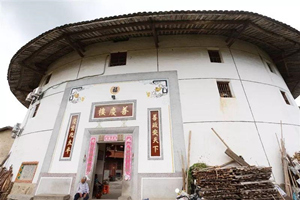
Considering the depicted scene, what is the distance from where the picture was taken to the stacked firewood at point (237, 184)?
415 cm

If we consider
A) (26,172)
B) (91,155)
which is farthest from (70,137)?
(26,172)

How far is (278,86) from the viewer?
7.55m

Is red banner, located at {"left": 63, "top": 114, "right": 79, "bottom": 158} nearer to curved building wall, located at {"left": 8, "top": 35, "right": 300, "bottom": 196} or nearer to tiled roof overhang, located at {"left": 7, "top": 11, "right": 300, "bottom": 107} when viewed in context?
curved building wall, located at {"left": 8, "top": 35, "right": 300, "bottom": 196}

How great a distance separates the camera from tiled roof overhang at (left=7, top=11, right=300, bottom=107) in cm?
642

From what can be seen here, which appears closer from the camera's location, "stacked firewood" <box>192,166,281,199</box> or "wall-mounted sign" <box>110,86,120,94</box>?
"stacked firewood" <box>192,166,281,199</box>

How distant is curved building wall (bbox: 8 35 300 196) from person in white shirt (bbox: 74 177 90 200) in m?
0.74

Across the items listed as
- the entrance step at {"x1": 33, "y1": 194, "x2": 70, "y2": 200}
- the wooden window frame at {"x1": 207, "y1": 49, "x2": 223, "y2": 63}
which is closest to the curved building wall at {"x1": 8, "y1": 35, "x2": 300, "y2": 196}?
the wooden window frame at {"x1": 207, "y1": 49, "x2": 223, "y2": 63}

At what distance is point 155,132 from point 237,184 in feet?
9.70

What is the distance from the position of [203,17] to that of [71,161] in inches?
307

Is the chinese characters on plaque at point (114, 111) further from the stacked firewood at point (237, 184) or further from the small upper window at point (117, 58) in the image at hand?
the stacked firewood at point (237, 184)

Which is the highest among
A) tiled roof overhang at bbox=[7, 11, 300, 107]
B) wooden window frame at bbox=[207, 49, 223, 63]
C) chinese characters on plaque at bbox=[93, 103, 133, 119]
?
tiled roof overhang at bbox=[7, 11, 300, 107]

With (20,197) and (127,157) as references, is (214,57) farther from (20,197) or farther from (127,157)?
(20,197)

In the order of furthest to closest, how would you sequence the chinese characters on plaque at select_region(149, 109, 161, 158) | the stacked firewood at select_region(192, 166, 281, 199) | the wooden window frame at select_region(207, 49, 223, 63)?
the wooden window frame at select_region(207, 49, 223, 63), the chinese characters on plaque at select_region(149, 109, 161, 158), the stacked firewood at select_region(192, 166, 281, 199)

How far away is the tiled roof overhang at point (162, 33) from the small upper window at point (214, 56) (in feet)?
2.36
